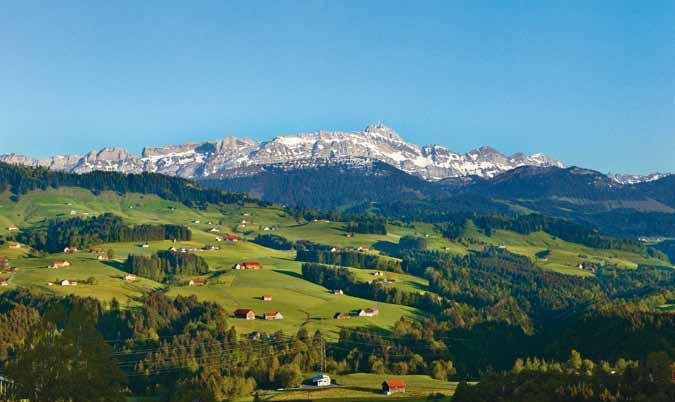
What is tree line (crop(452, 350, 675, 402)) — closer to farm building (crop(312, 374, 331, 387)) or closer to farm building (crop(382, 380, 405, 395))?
farm building (crop(382, 380, 405, 395))

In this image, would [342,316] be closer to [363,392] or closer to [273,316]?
[273,316]

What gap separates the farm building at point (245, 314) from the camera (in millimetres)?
187125

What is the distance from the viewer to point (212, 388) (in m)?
124

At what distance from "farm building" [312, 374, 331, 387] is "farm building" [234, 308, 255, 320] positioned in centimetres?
5330

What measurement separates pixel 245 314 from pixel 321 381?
5789 cm

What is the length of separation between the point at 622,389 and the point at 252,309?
11427 centimetres

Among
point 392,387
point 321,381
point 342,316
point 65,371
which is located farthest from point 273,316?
point 65,371

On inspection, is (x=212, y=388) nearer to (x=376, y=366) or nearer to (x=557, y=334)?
(x=376, y=366)

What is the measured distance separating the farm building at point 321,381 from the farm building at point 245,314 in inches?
2098

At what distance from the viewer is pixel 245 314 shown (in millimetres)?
188500

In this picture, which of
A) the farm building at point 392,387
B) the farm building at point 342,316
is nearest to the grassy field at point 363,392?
the farm building at point 392,387

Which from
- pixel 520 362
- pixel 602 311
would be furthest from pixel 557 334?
pixel 520 362

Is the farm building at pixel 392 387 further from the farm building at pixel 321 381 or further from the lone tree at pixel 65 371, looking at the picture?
the lone tree at pixel 65 371

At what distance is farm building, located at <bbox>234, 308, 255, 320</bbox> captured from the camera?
187125 mm
